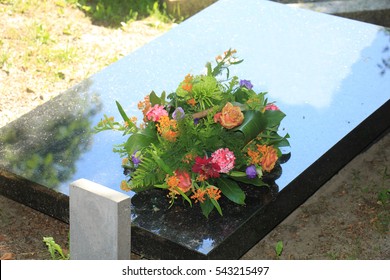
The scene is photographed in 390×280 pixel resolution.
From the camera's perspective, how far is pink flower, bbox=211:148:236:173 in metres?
4.22

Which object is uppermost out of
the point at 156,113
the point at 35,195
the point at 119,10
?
Result: the point at 156,113

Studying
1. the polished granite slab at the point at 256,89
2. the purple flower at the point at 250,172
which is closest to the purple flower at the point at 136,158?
the polished granite slab at the point at 256,89

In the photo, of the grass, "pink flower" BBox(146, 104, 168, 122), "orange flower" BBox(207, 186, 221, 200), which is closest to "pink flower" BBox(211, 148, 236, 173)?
"orange flower" BBox(207, 186, 221, 200)

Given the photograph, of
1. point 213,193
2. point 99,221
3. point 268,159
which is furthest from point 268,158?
point 99,221

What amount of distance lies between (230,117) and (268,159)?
29cm

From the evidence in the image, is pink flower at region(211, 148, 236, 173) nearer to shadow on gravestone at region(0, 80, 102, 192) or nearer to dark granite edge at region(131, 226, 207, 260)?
dark granite edge at region(131, 226, 207, 260)

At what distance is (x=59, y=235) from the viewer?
5.00m

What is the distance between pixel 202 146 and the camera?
4332mm

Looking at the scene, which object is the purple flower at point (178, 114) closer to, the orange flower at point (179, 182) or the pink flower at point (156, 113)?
the pink flower at point (156, 113)

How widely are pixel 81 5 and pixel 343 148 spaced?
344 centimetres

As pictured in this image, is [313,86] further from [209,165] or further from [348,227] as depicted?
[209,165]

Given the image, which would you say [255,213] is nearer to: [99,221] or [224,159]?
[224,159]
